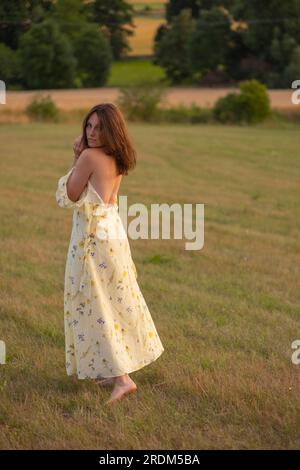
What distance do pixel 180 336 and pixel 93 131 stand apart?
2.18 meters

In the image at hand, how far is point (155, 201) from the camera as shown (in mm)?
15469

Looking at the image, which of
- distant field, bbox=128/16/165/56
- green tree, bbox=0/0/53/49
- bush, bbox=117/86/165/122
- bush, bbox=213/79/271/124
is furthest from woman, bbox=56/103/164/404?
distant field, bbox=128/16/165/56

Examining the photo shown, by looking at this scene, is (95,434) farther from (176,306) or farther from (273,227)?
(273,227)

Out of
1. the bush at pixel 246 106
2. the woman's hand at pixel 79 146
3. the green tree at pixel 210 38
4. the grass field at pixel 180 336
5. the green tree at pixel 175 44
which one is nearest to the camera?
the grass field at pixel 180 336

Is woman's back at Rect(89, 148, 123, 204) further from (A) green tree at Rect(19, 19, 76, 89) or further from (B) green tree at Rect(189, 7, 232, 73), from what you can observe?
(B) green tree at Rect(189, 7, 232, 73)

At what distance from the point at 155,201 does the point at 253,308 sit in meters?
7.98

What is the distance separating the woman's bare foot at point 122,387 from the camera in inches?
205

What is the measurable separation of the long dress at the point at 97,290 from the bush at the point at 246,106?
1584 inches

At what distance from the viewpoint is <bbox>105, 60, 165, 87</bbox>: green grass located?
161 feet

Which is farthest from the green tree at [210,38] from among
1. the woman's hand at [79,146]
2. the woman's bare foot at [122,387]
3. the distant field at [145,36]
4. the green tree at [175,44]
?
the woman's bare foot at [122,387]

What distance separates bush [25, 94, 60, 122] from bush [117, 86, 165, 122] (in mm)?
5352

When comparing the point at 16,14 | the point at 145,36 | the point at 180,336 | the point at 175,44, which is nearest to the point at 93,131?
the point at 180,336

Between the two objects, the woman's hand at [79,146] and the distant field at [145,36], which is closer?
the woman's hand at [79,146]

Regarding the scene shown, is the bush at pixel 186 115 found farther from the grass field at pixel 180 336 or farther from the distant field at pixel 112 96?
the grass field at pixel 180 336
